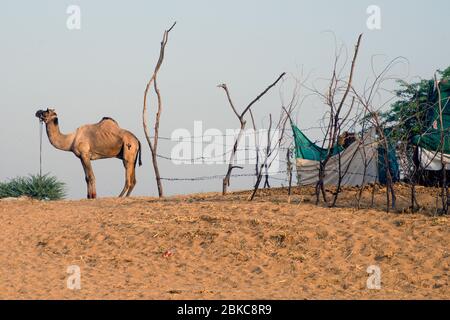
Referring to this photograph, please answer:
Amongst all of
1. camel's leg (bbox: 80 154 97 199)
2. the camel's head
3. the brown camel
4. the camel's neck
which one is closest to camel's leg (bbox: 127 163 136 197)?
the brown camel

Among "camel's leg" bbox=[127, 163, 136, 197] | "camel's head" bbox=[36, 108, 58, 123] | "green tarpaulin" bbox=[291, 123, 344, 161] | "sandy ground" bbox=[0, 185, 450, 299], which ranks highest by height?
"camel's head" bbox=[36, 108, 58, 123]

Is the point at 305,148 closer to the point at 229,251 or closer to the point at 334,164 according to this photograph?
the point at 334,164

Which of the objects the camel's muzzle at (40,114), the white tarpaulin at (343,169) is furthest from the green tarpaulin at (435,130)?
the camel's muzzle at (40,114)

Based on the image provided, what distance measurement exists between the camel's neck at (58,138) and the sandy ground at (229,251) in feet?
14.4

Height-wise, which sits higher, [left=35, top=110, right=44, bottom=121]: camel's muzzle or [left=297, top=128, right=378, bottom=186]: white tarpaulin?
[left=35, top=110, right=44, bottom=121]: camel's muzzle

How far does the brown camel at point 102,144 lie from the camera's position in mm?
20047

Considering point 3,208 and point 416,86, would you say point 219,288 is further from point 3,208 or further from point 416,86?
point 416,86

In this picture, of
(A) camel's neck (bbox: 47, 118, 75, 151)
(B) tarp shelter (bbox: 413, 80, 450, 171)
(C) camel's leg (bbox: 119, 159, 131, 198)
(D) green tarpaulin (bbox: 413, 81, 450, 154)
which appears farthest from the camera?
(A) camel's neck (bbox: 47, 118, 75, 151)

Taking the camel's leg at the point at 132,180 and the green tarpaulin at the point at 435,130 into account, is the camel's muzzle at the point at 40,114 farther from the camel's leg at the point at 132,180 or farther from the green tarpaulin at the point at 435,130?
the green tarpaulin at the point at 435,130

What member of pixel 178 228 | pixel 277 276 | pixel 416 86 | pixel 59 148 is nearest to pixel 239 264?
pixel 277 276

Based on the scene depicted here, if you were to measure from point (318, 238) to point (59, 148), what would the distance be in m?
9.25

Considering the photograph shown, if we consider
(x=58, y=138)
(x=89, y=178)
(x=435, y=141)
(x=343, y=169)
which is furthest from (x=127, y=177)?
(x=435, y=141)

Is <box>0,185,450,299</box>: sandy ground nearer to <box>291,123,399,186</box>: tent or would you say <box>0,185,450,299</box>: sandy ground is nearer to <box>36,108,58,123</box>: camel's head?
<box>291,123,399,186</box>: tent

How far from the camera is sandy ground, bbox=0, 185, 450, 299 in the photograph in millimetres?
11078
